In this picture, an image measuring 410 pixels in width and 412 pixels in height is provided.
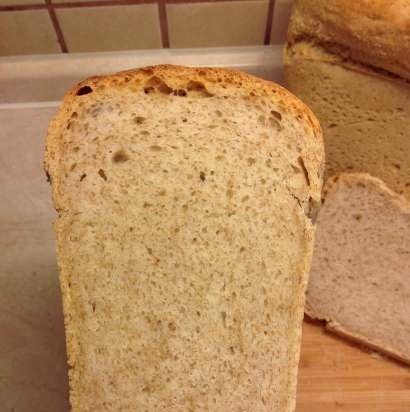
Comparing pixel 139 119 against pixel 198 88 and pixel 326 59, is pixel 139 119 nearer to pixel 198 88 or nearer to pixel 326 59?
pixel 198 88

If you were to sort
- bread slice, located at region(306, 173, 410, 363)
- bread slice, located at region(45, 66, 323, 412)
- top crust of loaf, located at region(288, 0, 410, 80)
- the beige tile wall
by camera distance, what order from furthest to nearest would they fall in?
the beige tile wall < bread slice, located at region(306, 173, 410, 363) < top crust of loaf, located at region(288, 0, 410, 80) < bread slice, located at region(45, 66, 323, 412)

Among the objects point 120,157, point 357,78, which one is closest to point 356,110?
point 357,78

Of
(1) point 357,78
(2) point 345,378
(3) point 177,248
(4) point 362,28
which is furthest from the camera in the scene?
(2) point 345,378

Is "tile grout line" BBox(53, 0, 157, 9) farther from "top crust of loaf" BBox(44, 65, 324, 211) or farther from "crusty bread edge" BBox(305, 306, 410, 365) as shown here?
"crusty bread edge" BBox(305, 306, 410, 365)

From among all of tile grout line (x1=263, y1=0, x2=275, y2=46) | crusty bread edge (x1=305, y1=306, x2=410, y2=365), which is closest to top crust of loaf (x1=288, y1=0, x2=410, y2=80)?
tile grout line (x1=263, y1=0, x2=275, y2=46)

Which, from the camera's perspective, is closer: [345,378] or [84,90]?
[84,90]

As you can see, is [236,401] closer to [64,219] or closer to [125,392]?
[125,392]
